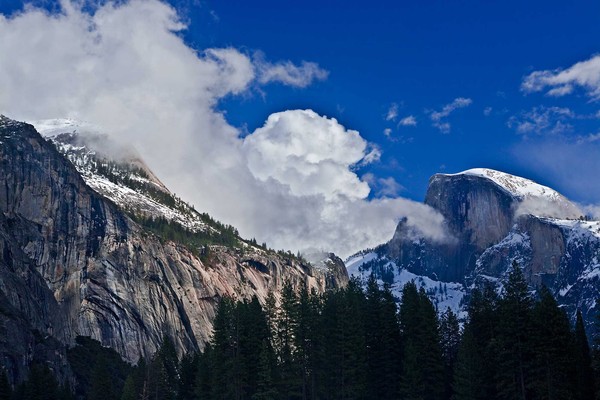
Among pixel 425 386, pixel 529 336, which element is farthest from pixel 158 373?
pixel 529 336

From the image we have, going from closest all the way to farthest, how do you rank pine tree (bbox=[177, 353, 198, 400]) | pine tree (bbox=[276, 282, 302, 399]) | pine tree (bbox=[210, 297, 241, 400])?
pine tree (bbox=[276, 282, 302, 399]) → pine tree (bbox=[210, 297, 241, 400]) → pine tree (bbox=[177, 353, 198, 400])

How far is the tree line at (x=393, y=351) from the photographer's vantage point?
236 feet

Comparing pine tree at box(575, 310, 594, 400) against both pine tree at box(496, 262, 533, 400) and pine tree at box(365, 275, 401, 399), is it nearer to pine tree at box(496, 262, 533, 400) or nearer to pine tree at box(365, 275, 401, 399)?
pine tree at box(496, 262, 533, 400)

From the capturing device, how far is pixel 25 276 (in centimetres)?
15825

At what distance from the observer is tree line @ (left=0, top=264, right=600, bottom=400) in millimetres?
72062

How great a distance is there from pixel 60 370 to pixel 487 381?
294 ft

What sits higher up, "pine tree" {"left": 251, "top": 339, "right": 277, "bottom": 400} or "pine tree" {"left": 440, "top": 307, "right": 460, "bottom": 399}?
"pine tree" {"left": 440, "top": 307, "right": 460, "bottom": 399}

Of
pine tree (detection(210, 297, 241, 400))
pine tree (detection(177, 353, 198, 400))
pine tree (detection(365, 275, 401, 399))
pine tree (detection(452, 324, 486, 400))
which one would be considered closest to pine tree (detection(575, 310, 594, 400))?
pine tree (detection(452, 324, 486, 400))

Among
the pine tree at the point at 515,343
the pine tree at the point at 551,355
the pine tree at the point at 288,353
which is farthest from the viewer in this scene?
the pine tree at the point at 288,353

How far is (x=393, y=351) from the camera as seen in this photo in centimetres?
8694

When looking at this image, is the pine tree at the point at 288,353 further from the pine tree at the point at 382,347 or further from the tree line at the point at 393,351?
the pine tree at the point at 382,347

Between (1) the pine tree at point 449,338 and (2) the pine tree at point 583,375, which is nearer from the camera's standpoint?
(2) the pine tree at point 583,375

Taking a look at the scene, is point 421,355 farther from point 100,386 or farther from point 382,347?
point 100,386

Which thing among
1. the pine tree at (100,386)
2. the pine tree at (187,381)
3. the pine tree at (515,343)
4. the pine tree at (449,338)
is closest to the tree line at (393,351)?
the pine tree at (515,343)
